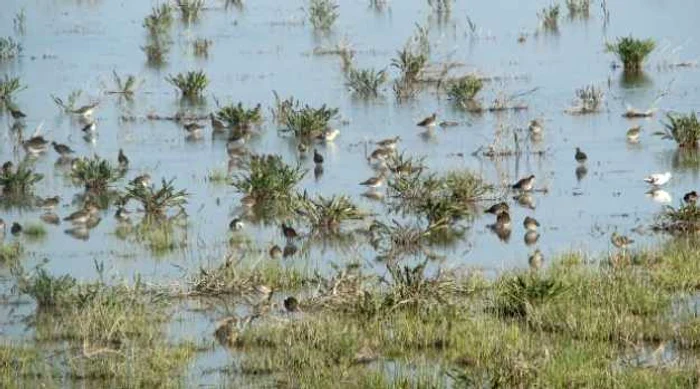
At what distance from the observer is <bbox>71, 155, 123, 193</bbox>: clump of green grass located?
18422 mm

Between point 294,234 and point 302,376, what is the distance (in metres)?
5.22

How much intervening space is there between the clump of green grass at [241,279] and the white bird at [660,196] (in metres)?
4.78

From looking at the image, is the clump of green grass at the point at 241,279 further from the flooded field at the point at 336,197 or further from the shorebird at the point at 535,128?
the shorebird at the point at 535,128

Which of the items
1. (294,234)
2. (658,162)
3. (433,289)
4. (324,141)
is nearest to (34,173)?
(324,141)

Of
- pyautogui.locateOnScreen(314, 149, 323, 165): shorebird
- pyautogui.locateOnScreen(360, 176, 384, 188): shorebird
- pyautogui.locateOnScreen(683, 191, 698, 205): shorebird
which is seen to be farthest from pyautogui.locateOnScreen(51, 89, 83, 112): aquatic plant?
pyautogui.locateOnScreen(683, 191, 698, 205): shorebird

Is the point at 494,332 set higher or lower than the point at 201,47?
lower

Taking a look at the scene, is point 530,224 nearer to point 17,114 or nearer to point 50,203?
point 50,203

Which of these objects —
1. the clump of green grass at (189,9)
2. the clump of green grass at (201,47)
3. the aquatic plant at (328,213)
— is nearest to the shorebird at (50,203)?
the aquatic plant at (328,213)

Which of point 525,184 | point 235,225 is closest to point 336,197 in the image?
point 235,225

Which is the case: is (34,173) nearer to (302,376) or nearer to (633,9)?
(302,376)

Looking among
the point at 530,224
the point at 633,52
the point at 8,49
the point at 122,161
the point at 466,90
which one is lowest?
the point at 530,224

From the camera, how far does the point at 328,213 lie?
15.9 meters

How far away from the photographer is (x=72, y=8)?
4062cm

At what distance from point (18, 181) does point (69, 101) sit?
20.8ft
